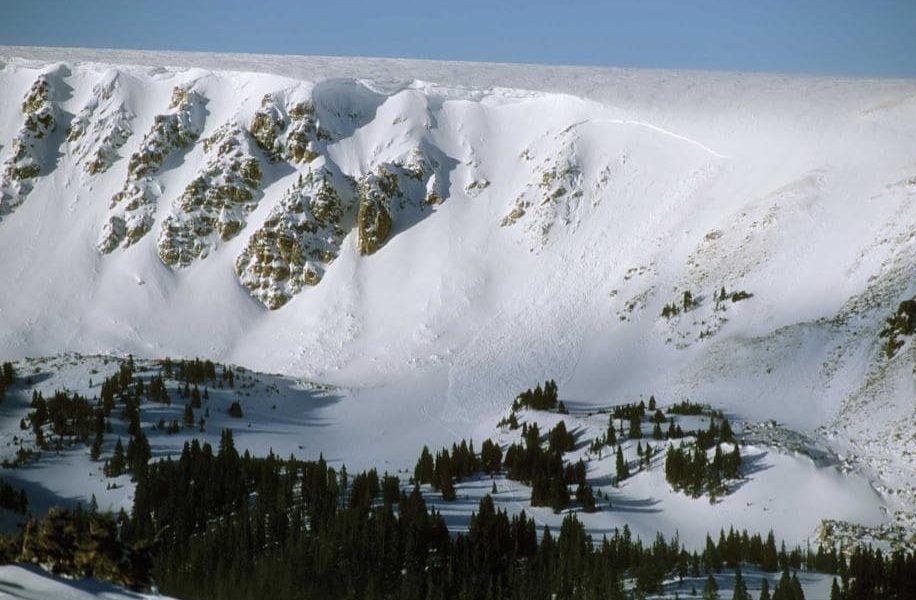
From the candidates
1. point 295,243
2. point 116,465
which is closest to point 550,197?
point 295,243

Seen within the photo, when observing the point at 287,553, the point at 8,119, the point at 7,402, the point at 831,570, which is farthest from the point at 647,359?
the point at 8,119

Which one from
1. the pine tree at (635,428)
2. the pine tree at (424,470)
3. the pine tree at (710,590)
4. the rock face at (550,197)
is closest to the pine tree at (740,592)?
the pine tree at (710,590)

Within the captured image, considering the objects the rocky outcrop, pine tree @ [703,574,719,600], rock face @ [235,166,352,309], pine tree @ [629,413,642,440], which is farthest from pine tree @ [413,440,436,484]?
the rocky outcrop

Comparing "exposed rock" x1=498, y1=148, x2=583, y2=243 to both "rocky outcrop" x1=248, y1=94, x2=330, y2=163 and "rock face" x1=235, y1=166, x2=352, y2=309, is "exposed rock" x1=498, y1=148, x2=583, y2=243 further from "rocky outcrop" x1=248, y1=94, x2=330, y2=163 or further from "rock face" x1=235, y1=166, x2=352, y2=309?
"rocky outcrop" x1=248, y1=94, x2=330, y2=163

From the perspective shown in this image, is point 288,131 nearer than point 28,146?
Yes

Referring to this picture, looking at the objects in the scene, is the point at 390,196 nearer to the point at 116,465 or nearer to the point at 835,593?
the point at 116,465

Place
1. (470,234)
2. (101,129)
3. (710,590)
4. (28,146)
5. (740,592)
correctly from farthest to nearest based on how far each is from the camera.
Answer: (101,129) → (28,146) → (470,234) → (710,590) → (740,592)
